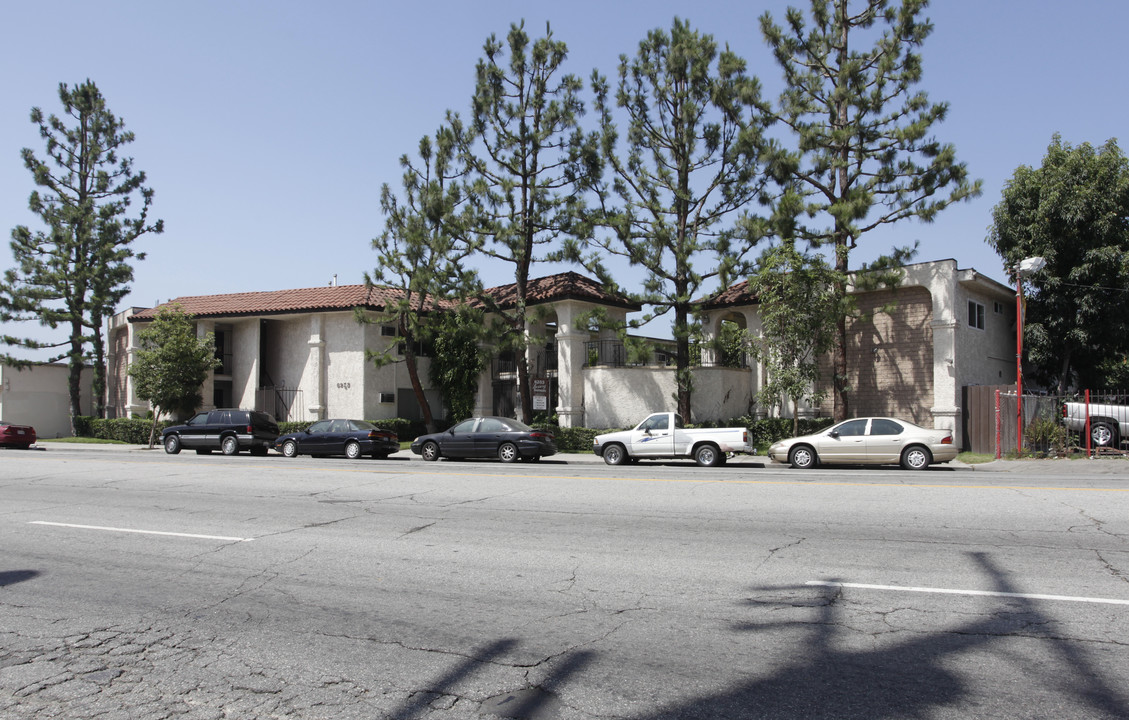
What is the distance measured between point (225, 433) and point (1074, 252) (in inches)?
1223

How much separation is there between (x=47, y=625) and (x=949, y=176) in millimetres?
23918

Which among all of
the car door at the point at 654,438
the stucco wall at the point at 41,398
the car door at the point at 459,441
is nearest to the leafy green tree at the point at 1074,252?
the car door at the point at 654,438

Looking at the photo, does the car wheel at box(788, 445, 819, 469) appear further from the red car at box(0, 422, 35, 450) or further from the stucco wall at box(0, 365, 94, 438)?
the stucco wall at box(0, 365, 94, 438)

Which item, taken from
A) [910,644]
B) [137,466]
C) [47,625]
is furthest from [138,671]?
[137,466]

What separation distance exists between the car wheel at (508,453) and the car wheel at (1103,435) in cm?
1614

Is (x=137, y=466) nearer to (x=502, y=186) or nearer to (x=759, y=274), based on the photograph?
(x=502, y=186)

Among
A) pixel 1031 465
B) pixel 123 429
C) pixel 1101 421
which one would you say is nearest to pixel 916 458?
pixel 1031 465

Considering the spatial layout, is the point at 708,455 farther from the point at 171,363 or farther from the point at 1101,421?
the point at 171,363

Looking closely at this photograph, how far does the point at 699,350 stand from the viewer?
27.4 metres

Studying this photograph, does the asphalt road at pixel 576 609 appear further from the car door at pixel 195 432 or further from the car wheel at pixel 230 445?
the car door at pixel 195 432

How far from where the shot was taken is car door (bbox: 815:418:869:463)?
18719mm

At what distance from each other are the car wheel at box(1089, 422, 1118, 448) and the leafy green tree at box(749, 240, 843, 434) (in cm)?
746

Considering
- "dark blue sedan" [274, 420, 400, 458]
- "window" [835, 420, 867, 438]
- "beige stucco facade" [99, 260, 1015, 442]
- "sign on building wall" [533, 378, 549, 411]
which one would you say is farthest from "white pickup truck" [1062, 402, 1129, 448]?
"dark blue sedan" [274, 420, 400, 458]

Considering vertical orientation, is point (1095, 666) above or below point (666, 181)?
below
